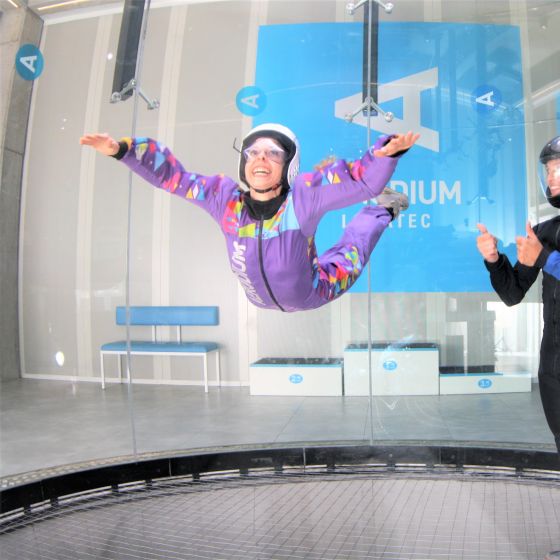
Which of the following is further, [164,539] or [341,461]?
[341,461]

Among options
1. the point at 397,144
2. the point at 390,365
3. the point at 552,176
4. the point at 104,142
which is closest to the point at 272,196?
the point at 397,144

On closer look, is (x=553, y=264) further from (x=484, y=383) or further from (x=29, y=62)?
(x=29, y=62)

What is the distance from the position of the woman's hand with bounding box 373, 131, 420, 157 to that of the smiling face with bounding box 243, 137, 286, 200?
43cm

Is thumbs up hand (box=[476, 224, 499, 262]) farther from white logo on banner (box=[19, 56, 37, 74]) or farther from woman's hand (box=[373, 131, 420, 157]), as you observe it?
white logo on banner (box=[19, 56, 37, 74])

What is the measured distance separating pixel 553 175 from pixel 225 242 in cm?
246

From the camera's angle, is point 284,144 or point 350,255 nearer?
point 284,144

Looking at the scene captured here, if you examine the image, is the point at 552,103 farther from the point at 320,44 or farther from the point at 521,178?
the point at 320,44

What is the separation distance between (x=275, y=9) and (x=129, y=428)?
3.83m

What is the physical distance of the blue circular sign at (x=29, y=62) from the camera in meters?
4.75

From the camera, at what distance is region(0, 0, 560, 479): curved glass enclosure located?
4688 mm

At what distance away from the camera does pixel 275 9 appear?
15.6ft

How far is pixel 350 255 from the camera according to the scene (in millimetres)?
2857

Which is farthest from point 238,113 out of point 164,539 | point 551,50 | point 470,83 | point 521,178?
point 164,539

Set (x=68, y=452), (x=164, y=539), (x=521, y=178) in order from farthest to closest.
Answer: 1. (x=521, y=178)
2. (x=68, y=452)
3. (x=164, y=539)
